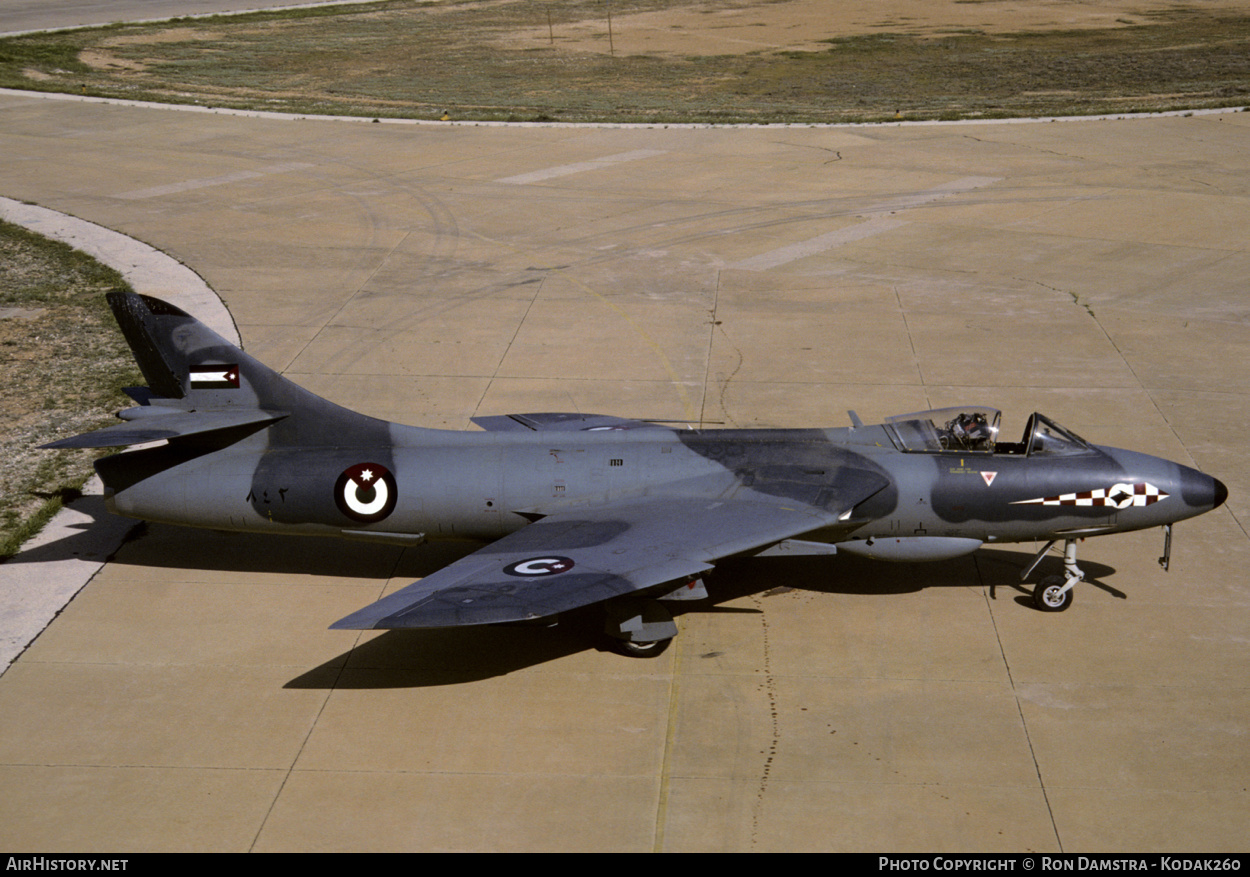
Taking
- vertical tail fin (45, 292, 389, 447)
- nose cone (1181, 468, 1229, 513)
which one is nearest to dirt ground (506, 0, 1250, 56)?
vertical tail fin (45, 292, 389, 447)

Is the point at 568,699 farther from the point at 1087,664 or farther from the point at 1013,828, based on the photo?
the point at 1087,664

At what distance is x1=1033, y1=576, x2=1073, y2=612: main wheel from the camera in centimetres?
1349

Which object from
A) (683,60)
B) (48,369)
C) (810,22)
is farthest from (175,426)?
(810,22)

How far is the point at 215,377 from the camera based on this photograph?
14.1 metres

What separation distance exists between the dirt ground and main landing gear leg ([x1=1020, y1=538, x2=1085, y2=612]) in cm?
4890

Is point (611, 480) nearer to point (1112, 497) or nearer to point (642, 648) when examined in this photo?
point (642, 648)

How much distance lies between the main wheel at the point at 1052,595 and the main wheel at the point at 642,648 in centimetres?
451

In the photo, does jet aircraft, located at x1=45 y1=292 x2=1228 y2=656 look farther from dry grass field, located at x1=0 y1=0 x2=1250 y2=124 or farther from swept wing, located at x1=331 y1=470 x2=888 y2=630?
dry grass field, located at x1=0 y1=0 x2=1250 y2=124

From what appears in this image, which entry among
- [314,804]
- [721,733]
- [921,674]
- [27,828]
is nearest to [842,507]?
[921,674]

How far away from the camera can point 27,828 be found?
1015 centimetres

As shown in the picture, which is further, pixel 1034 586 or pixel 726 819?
pixel 1034 586

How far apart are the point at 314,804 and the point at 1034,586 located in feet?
29.0

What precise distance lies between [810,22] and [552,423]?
57470mm

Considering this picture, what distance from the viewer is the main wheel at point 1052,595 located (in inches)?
531
